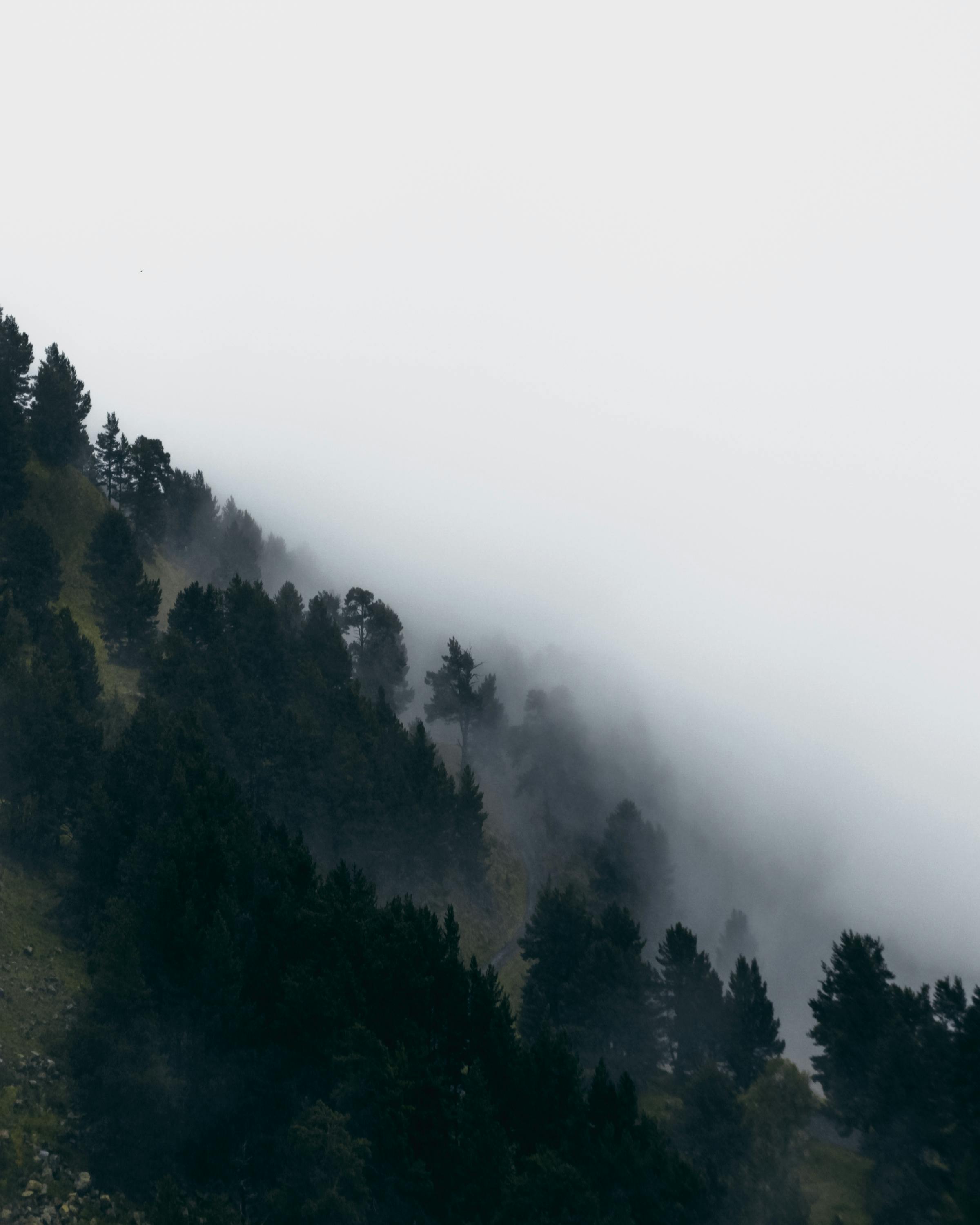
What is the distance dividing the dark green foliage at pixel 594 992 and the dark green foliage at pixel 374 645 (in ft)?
147

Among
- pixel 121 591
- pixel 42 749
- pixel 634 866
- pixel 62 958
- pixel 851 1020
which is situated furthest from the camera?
pixel 634 866

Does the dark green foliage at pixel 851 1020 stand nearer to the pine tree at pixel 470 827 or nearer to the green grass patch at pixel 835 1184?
the green grass patch at pixel 835 1184

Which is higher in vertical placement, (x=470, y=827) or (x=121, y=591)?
(x=121, y=591)

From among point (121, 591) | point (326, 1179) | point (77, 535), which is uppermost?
point (77, 535)

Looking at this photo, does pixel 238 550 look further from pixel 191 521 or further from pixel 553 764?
pixel 553 764

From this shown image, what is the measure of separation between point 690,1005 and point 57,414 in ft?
239

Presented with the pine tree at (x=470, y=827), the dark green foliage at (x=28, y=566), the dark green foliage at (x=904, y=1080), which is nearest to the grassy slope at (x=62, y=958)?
the pine tree at (x=470, y=827)

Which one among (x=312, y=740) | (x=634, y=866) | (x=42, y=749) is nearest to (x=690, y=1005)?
(x=312, y=740)

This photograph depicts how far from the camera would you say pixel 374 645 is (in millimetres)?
100812

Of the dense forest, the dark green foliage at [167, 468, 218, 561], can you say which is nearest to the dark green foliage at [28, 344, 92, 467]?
the dense forest

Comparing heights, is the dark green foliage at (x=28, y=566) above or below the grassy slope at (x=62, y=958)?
above

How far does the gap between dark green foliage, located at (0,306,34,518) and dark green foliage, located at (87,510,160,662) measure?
718 cm

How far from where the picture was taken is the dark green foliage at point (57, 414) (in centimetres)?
7650

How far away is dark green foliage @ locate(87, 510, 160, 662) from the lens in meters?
69.1
